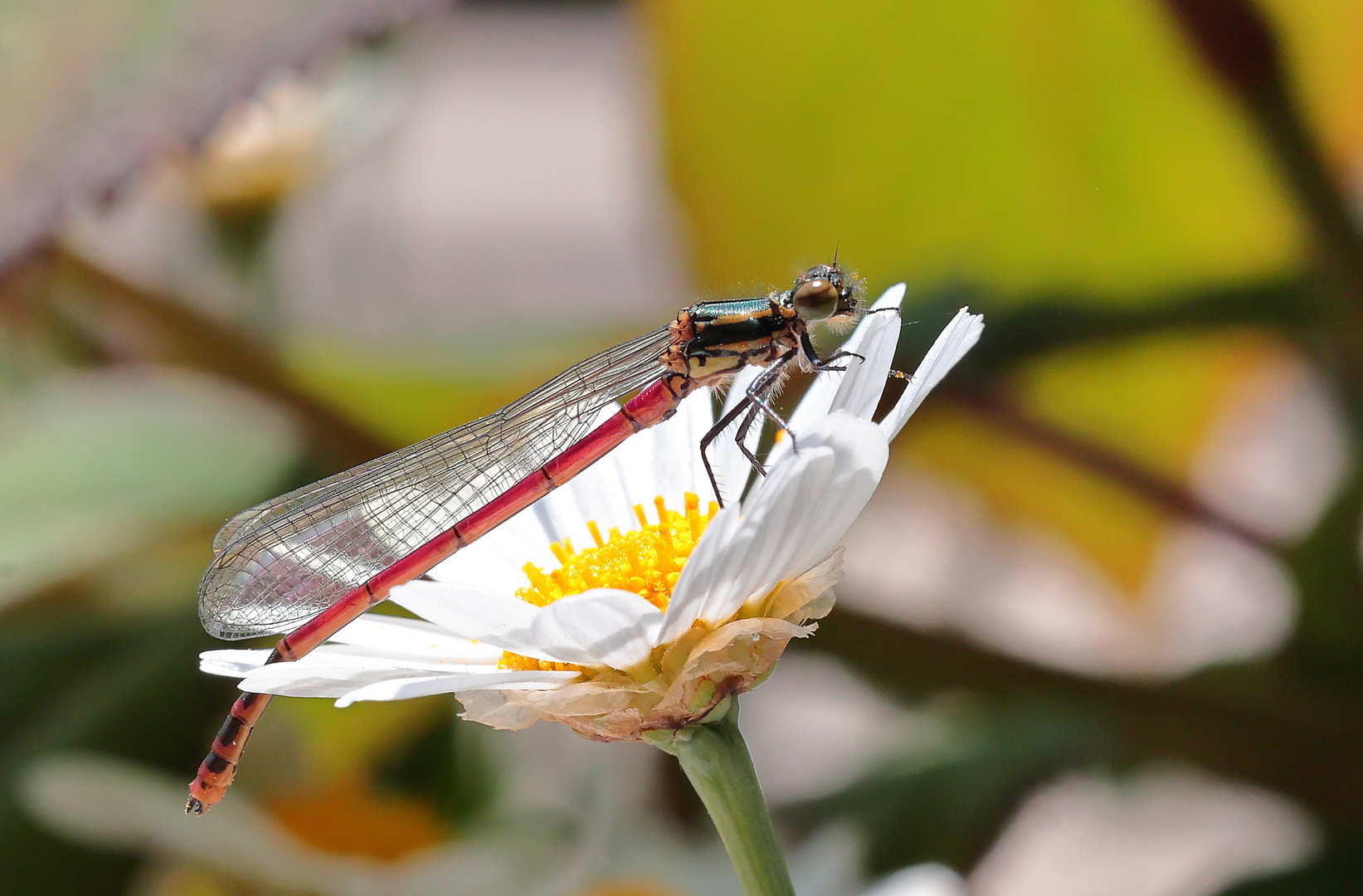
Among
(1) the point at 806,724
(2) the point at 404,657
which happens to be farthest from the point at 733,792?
(1) the point at 806,724

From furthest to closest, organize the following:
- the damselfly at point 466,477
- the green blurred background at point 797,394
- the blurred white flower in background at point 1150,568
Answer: the blurred white flower in background at point 1150,568
the green blurred background at point 797,394
the damselfly at point 466,477

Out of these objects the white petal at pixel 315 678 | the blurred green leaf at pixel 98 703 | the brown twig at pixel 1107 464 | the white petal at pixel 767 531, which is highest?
the white petal at pixel 767 531

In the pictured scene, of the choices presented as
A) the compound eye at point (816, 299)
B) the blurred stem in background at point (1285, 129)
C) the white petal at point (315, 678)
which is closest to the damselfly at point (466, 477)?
the compound eye at point (816, 299)

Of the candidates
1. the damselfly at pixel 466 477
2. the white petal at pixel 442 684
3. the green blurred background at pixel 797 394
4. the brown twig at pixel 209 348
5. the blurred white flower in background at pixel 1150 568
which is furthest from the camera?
the blurred white flower in background at pixel 1150 568

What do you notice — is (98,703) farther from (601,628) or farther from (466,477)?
(601,628)

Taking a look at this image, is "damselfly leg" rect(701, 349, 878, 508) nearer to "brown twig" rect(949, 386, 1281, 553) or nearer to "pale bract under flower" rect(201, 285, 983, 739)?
"pale bract under flower" rect(201, 285, 983, 739)

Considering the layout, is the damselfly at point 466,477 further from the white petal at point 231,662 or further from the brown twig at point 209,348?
the brown twig at point 209,348
